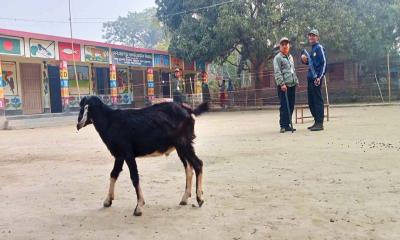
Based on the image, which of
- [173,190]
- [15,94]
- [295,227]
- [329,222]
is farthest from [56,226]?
[15,94]

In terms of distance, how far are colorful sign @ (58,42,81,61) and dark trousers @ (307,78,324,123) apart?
42.3ft

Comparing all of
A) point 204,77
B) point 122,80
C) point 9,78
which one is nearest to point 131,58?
point 122,80

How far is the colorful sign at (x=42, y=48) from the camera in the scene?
1802 centimetres

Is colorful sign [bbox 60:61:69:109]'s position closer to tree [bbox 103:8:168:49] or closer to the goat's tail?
the goat's tail

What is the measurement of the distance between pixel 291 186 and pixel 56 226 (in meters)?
2.18

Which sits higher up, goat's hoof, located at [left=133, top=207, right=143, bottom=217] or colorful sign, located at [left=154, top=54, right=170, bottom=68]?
colorful sign, located at [left=154, top=54, right=170, bottom=68]

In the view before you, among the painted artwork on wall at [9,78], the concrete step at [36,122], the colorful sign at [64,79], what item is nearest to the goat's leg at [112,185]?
the concrete step at [36,122]

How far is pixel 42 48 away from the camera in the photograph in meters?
18.5

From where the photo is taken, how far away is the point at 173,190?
427cm

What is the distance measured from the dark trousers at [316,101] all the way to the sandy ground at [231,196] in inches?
75.9

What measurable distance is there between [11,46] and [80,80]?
5787 millimetres

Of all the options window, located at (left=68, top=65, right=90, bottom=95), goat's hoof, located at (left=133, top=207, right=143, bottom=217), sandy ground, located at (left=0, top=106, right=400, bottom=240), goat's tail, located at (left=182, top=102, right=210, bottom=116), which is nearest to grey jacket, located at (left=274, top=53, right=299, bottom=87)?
sandy ground, located at (left=0, top=106, right=400, bottom=240)

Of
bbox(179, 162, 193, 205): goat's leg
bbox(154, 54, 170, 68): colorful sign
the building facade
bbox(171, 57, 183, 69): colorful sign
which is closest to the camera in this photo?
bbox(179, 162, 193, 205): goat's leg

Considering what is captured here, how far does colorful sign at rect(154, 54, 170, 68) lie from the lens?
25.2 metres
